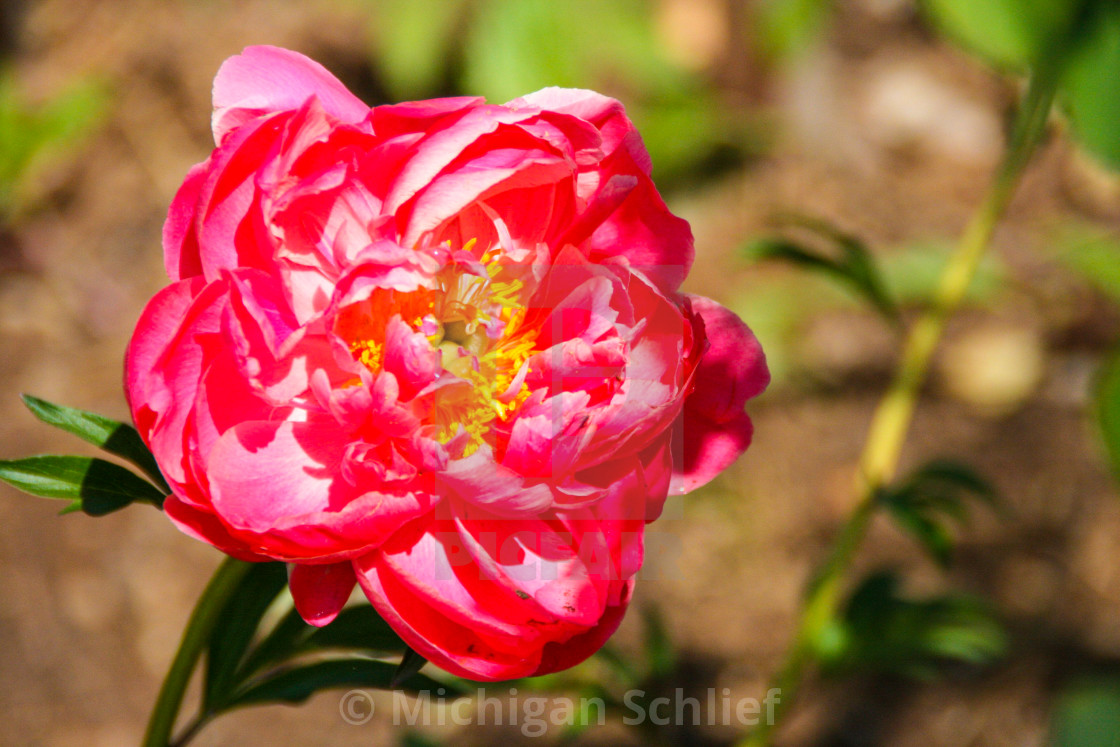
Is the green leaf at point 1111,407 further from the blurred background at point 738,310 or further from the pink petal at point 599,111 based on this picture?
the pink petal at point 599,111

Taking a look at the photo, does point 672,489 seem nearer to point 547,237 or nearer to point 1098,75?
A: point 547,237

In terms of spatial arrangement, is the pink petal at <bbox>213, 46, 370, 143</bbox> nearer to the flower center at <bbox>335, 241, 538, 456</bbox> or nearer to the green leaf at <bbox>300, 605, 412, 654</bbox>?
the flower center at <bbox>335, 241, 538, 456</bbox>

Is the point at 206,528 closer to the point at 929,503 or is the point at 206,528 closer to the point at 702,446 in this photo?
the point at 702,446

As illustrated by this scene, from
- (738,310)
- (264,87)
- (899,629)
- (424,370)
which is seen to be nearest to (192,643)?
(424,370)

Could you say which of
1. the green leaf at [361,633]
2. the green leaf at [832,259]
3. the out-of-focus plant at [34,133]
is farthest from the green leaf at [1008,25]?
the out-of-focus plant at [34,133]

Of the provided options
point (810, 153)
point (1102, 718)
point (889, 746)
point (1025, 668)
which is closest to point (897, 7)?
point (810, 153)

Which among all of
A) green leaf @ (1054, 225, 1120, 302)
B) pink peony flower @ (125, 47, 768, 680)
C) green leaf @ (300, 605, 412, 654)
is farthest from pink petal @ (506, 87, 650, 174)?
green leaf @ (1054, 225, 1120, 302)
